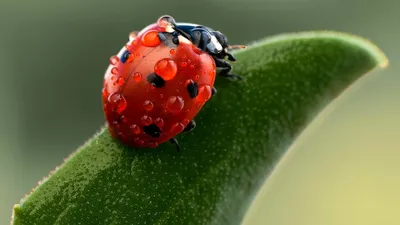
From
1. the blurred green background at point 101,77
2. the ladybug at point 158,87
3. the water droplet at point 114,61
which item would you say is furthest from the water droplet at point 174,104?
the blurred green background at point 101,77

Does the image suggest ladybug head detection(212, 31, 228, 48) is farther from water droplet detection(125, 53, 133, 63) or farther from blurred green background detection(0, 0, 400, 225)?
blurred green background detection(0, 0, 400, 225)

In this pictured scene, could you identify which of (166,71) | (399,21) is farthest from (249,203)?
(399,21)

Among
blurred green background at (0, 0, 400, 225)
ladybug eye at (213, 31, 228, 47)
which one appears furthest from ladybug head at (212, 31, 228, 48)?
blurred green background at (0, 0, 400, 225)

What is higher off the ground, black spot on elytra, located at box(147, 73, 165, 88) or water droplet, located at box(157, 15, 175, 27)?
water droplet, located at box(157, 15, 175, 27)

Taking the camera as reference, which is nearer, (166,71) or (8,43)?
(166,71)

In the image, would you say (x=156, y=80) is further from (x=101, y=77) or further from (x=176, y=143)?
(x=101, y=77)

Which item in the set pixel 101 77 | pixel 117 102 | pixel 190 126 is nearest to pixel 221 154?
pixel 190 126

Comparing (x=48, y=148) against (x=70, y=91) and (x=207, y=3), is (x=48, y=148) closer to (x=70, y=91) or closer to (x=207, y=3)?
(x=70, y=91)
